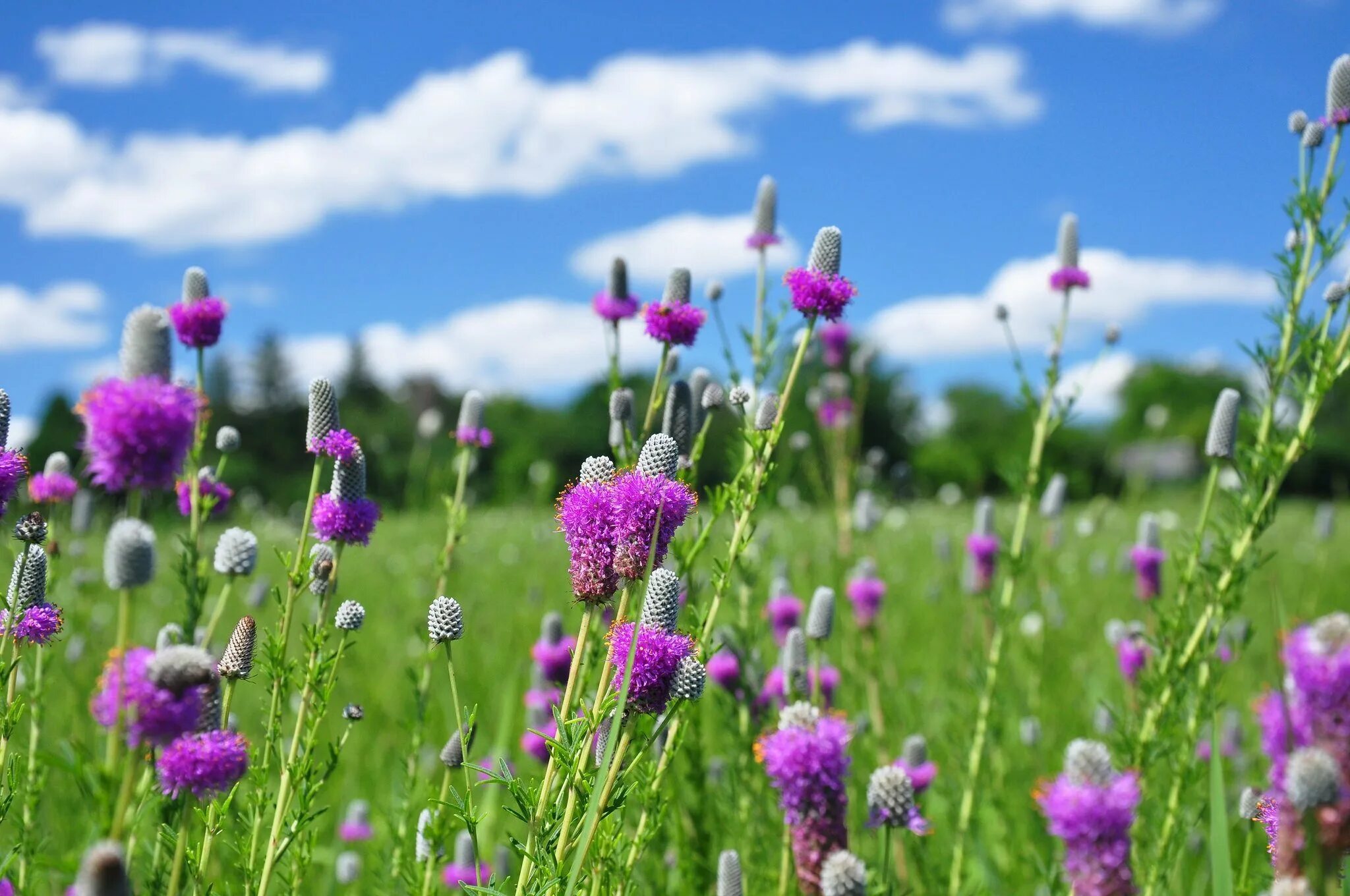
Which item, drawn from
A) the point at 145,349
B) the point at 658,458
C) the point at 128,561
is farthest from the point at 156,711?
the point at 658,458

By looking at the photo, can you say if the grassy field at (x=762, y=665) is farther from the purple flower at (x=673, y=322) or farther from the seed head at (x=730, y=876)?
the purple flower at (x=673, y=322)

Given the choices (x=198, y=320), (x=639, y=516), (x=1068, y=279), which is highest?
(x=1068, y=279)

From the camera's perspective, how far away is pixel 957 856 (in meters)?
3.45

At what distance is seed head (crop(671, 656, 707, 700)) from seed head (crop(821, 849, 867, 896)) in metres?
0.46

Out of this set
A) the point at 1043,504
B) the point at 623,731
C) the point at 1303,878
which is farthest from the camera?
the point at 1043,504

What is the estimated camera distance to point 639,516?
5.96ft

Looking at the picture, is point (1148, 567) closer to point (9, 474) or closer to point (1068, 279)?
point (1068, 279)

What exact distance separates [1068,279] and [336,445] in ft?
10.8

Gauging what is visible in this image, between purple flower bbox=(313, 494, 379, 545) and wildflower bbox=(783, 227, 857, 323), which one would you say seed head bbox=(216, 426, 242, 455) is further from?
wildflower bbox=(783, 227, 857, 323)

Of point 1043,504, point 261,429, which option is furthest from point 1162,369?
point 1043,504

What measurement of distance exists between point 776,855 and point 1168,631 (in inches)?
59.3

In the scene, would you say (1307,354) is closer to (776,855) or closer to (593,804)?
(776,855)

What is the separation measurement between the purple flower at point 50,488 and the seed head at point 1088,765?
259cm

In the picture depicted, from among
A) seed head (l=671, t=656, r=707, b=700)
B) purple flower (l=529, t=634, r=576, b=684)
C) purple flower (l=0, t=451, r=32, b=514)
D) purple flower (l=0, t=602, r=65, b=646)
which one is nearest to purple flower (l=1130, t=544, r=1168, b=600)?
purple flower (l=529, t=634, r=576, b=684)
